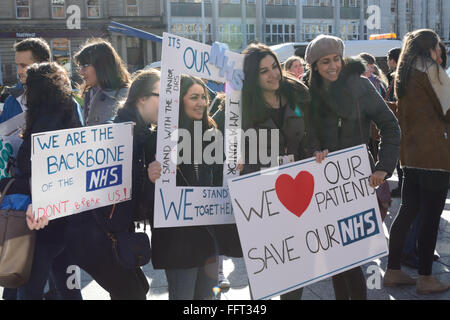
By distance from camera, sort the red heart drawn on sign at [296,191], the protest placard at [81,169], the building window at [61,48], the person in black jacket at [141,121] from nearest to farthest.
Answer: the protest placard at [81,169]
the person in black jacket at [141,121]
the red heart drawn on sign at [296,191]
the building window at [61,48]

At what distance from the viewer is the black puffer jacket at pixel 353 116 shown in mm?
3137

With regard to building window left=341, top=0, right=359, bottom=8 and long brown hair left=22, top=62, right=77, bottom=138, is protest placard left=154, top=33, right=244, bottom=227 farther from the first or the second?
building window left=341, top=0, right=359, bottom=8

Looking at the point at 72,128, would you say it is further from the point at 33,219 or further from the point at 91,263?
the point at 91,263

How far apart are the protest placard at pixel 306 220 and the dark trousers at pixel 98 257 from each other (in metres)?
0.67

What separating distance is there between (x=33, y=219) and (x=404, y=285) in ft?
9.31

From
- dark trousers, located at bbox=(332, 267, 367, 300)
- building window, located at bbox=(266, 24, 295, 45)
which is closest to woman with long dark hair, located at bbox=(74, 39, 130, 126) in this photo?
dark trousers, located at bbox=(332, 267, 367, 300)

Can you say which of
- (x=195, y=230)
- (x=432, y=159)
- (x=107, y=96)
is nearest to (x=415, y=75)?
(x=432, y=159)

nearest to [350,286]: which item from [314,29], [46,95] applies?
[46,95]

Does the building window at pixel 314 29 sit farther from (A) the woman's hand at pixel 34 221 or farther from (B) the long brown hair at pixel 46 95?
(A) the woman's hand at pixel 34 221

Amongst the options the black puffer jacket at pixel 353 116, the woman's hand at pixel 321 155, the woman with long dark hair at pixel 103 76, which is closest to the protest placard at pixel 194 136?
the woman's hand at pixel 321 155

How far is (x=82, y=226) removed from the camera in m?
2.77

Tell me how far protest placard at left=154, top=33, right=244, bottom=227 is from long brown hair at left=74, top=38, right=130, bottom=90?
1.21 meters

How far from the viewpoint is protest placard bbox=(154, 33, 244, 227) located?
2.68 meters
